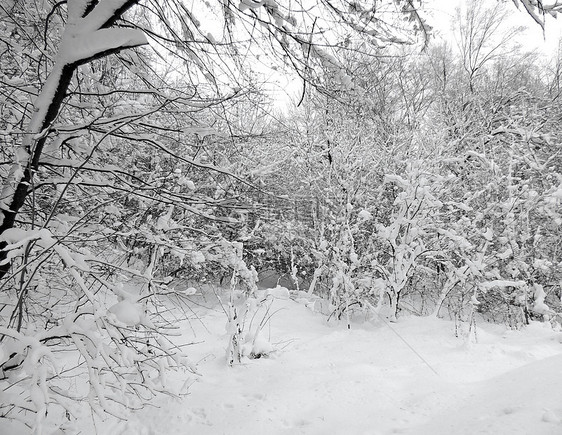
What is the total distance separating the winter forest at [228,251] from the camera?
1.85 metres

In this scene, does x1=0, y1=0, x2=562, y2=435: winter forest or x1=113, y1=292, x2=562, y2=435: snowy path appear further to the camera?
x1=113, y1=292, x2=562, y2=435: snowy path

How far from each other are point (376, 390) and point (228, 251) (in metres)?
2.41

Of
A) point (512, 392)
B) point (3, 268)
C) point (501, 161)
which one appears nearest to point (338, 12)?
point (3, 268)

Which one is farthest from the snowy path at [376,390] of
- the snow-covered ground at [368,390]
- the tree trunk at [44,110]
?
the tree trunk at [44,110]

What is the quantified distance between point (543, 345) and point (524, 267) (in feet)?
6.52

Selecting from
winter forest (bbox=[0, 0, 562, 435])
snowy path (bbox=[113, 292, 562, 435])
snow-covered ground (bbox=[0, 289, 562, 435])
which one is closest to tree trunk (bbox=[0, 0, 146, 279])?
winter forest (bbox=[0, 0, 562, 435])

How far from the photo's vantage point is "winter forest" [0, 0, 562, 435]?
1846mm

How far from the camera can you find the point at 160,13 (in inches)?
97.1

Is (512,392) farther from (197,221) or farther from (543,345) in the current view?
(197,221)

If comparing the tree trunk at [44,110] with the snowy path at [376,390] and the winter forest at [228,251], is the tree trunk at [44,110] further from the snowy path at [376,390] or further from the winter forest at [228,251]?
the snowy path at [376,390]

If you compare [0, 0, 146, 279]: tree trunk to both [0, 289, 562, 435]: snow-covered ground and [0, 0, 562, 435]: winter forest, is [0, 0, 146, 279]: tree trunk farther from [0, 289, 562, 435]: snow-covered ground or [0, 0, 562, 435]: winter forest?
[0, 289, 562, 435]: snow-covered ground

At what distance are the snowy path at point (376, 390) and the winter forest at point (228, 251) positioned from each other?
0.02 metres

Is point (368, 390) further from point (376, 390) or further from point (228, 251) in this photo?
point (228, 251)

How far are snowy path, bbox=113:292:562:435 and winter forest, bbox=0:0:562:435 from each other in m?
0.02
